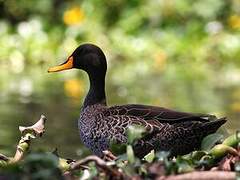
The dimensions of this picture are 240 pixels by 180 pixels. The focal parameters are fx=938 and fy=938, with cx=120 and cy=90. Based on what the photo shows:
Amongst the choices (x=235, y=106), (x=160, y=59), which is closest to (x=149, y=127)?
(x=235, y=106)

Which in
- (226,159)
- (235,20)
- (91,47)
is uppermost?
(235,20)

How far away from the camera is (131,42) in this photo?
19.2 metres

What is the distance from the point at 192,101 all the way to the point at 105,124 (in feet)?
21.3

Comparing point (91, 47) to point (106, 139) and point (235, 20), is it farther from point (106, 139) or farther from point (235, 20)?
point (235, 20)

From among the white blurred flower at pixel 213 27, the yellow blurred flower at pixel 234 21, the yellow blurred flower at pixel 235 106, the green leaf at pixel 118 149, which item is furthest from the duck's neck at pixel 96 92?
the yellow blurred flower at pixel 234 21

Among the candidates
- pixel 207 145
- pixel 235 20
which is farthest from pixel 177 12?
pixel 207 145

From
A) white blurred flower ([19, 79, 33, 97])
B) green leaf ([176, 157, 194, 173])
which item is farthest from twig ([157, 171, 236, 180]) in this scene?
white blurred flower ([19, 79, 33, 97])

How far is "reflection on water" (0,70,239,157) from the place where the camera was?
909 cm

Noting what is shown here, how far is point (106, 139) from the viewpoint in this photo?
6500mm

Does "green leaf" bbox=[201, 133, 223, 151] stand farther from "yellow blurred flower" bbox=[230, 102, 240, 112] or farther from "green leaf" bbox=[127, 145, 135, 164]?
"yellow blurred flower" bbox=[230, 102, 240, 112]

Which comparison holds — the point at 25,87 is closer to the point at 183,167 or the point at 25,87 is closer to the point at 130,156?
the point at 130,156

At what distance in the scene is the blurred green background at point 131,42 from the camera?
51.3ft

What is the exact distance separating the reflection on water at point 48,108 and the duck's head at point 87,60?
3.32ft

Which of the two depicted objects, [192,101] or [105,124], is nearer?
[105,124]
